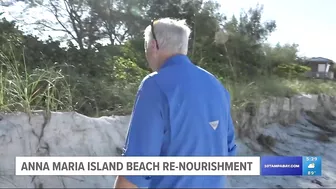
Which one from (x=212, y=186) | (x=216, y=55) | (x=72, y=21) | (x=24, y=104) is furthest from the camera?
(x=72, y=21)

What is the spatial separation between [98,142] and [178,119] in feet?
8.59

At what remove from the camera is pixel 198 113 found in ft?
5.12

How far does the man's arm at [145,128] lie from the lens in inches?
57.3

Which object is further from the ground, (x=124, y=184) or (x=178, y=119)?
(x=178, y=119)

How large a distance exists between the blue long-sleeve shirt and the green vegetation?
2.42 metres

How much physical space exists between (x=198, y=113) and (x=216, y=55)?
830cm

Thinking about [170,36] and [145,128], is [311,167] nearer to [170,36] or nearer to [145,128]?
[170,36]

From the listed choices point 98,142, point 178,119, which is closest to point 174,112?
point 178,119

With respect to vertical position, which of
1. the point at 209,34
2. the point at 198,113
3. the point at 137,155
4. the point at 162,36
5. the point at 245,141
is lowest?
the point at 245,141

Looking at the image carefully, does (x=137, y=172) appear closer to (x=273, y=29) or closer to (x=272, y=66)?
(x=272, y=66)

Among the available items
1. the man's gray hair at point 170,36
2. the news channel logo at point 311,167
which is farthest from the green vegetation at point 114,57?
the man's gray hair at point 170,36

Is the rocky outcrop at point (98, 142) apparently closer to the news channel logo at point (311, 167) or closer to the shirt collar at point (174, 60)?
the news channel logo at point (311, 167)

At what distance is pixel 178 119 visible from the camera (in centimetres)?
151

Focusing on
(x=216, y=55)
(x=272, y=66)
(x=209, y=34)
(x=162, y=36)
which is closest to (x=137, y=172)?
(x=162, y=36)
